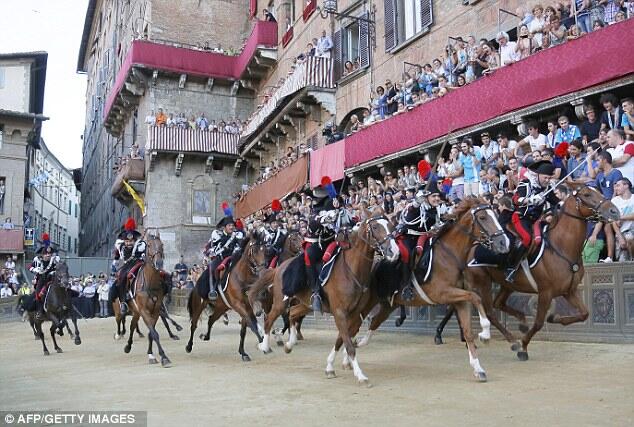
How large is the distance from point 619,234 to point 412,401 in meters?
6.06

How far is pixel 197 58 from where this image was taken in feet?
129

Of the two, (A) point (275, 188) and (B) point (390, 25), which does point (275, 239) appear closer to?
(B) point (390, 25)

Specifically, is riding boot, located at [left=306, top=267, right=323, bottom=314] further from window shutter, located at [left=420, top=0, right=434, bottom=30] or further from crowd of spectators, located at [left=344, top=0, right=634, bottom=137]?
window shutter, located at [left=420, top=0, right=434, bottom=30]

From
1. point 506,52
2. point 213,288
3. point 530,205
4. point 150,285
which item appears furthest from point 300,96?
point 530,205

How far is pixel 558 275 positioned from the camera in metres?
9.99

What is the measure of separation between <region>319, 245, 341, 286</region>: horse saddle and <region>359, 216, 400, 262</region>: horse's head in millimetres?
839

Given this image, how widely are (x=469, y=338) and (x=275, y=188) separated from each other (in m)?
21.6

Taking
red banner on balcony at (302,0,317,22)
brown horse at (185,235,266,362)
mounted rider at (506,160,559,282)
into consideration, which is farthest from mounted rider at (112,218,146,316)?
red banner on balcony at (302,0,317,22)

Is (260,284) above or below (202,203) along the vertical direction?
below

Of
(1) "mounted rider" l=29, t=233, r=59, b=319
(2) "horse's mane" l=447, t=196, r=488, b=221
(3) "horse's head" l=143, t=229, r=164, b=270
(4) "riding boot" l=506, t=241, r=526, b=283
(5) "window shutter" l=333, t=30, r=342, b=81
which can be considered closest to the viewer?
(2) "horse's mane" l=447, t=196, r=488, b=221

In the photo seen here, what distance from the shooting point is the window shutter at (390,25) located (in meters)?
24.5

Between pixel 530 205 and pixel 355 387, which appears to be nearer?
pixel 355 387

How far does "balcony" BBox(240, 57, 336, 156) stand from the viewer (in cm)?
2805

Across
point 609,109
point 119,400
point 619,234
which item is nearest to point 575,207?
point 619,234
